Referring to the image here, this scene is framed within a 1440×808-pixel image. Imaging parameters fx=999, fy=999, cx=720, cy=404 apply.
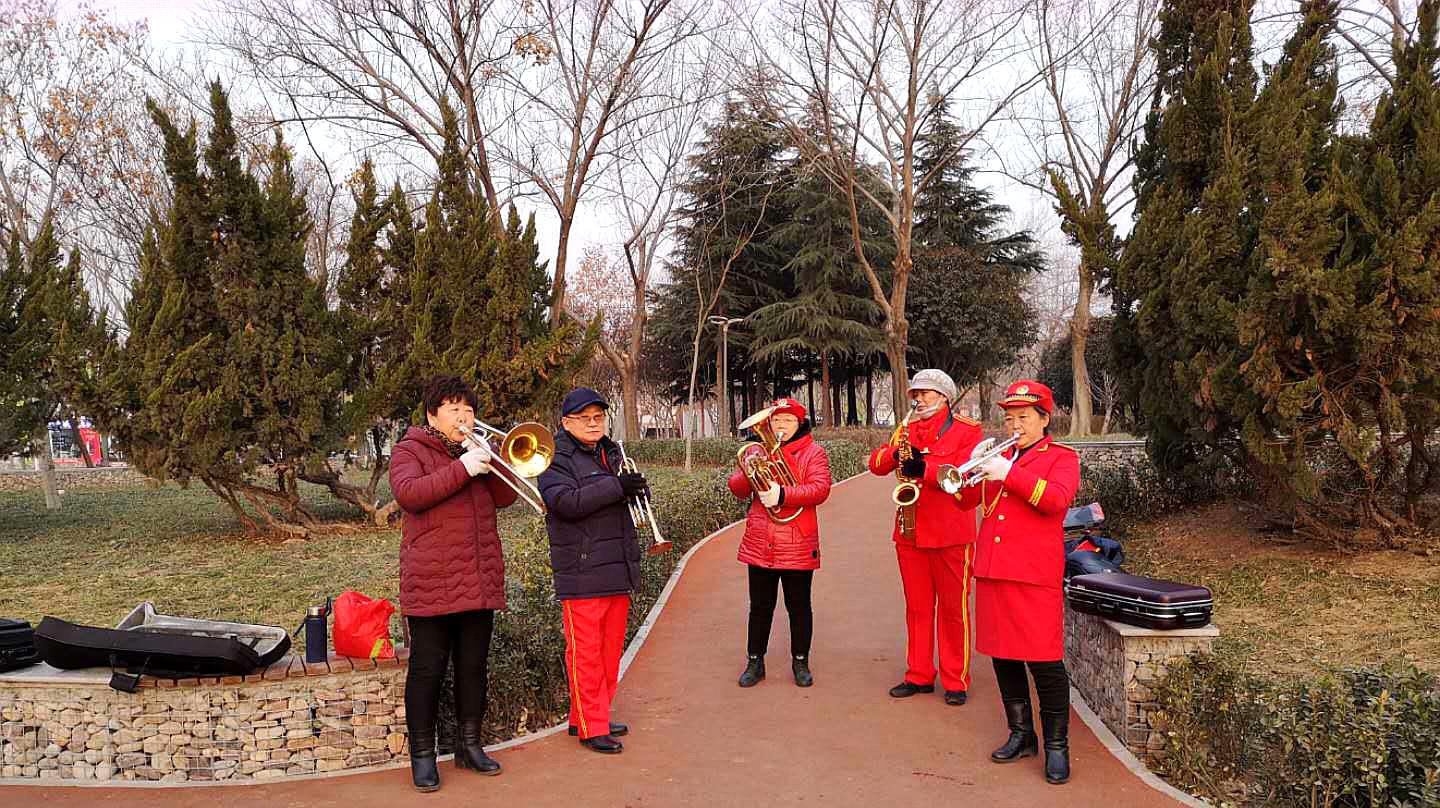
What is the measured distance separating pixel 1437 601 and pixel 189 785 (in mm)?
8494

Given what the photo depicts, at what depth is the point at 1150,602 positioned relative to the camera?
467 centimetres

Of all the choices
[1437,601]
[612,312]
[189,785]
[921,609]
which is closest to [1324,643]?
[1437,601]

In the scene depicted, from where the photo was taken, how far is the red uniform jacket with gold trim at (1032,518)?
4426mm

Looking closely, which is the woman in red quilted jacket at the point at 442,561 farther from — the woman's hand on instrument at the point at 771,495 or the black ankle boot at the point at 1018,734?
the black ankle boot at the point at 1018,734

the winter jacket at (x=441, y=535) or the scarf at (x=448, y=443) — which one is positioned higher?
the scarf at (x=448, y=443)

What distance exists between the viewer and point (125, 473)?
84.5 ft

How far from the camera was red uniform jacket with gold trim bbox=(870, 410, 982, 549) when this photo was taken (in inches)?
218

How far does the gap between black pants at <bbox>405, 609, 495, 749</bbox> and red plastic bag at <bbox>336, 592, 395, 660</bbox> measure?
231mm

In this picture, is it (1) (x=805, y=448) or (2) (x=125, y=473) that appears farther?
(2) (x=125, y=473)

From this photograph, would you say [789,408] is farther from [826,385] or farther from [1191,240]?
[826,385]

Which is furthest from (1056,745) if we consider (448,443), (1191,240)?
(1191,240)

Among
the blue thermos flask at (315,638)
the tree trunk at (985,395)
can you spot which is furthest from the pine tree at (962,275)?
the blue thermos flask at (315,638)

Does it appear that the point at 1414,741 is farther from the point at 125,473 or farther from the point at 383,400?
the point at 125,473

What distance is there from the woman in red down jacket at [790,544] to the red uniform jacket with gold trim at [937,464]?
44 centimetres
